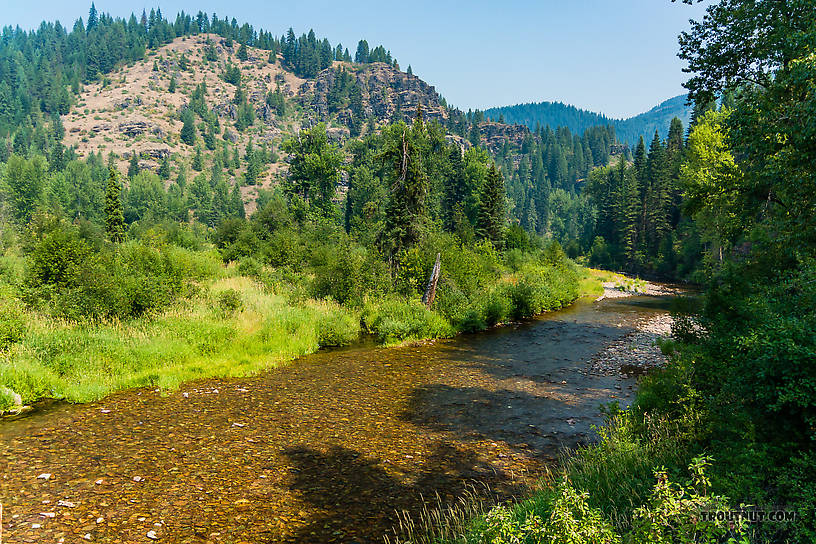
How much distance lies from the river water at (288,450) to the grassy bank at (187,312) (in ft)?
5.18

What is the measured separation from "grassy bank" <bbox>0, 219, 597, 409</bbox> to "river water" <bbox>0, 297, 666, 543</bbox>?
1.58 meters

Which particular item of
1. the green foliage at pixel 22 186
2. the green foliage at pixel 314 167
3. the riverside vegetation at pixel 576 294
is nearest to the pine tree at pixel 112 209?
the riverside vegetation at pixel 576 294

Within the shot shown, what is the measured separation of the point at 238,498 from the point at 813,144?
1235 centimetres

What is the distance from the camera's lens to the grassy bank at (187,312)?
14.6 meters

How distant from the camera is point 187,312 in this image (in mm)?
20141

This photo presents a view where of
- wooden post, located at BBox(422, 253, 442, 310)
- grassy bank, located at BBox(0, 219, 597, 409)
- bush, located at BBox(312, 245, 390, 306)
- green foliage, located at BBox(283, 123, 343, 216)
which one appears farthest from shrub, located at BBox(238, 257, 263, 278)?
green foliage, located at BBox(283, 123, 343, 216)

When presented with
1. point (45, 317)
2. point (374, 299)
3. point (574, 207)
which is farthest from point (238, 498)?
point (574, 207)

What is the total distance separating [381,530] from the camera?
744 centimetres

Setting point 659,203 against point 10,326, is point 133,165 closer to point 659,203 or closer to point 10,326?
point 659,203

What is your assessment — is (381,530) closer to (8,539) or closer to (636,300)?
(8,539)

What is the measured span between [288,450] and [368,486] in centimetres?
260

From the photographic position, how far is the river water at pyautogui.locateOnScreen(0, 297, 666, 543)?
25.0ft

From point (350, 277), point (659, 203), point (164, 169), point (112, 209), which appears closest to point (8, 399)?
point (350, 277)

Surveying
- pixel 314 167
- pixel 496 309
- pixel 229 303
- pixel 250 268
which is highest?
pixel 314 167
